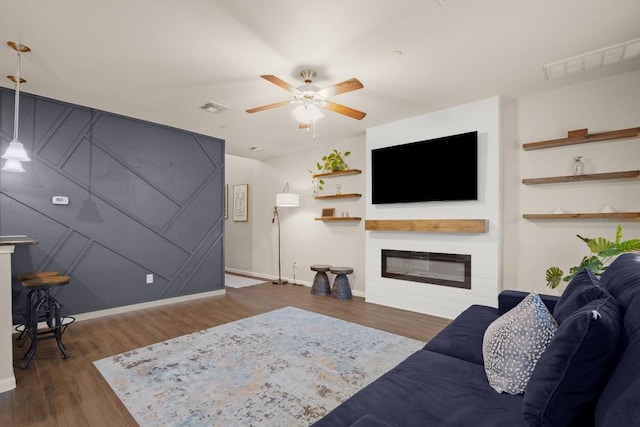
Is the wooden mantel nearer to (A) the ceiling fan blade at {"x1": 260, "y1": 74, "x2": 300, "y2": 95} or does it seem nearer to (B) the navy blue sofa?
(B) the navy blue sofa

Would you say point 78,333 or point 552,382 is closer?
point 552,382

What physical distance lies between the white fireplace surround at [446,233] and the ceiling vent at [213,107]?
2.13 metres

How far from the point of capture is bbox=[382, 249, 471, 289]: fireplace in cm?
388

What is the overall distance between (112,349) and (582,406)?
3521 millimetres

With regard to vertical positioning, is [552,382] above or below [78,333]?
above

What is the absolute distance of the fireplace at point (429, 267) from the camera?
153 inches

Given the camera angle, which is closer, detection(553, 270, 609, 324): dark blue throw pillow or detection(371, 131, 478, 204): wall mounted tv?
detection(553, 270, 609, 324): dark blue throw pillow

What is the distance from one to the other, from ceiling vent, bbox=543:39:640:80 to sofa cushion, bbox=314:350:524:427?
288cm

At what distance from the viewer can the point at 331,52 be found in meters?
2.69

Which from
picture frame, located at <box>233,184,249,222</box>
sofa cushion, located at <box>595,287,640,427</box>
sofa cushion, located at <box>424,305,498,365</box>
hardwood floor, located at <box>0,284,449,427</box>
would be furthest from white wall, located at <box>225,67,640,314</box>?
picture frame, located at <box>233,184,249,222</box>

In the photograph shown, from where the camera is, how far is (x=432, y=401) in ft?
4.16

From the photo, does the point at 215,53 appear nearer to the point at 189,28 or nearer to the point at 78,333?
the point at 189,28

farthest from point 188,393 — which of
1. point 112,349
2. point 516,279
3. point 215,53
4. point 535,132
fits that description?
point 535,132

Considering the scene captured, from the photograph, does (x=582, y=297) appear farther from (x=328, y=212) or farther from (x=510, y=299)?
(x=328, y=212)
